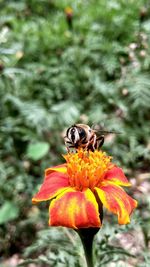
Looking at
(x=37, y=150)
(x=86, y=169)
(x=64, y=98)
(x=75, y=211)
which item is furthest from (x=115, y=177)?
(x=64, y=98)

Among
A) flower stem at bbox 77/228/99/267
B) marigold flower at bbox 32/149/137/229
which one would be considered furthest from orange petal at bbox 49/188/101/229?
flower stem at bbox 77/228/99/267

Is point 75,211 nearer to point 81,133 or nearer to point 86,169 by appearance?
point 86,169

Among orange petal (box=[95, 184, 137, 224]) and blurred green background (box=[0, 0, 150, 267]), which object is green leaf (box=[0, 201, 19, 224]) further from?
orange petal (box=[95, 184, 137, 224])

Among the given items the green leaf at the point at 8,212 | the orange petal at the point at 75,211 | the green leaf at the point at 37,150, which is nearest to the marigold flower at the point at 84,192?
the orange petal at the point at 75,211

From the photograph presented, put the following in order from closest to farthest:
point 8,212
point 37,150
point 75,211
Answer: point 75,211, point 8,212, point 37,150

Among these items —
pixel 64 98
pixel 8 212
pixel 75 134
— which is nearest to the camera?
pixel 75 134

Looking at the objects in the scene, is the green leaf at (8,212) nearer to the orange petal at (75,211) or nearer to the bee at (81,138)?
the bee at (81,138)

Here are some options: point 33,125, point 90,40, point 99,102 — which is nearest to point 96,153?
point 33,125
